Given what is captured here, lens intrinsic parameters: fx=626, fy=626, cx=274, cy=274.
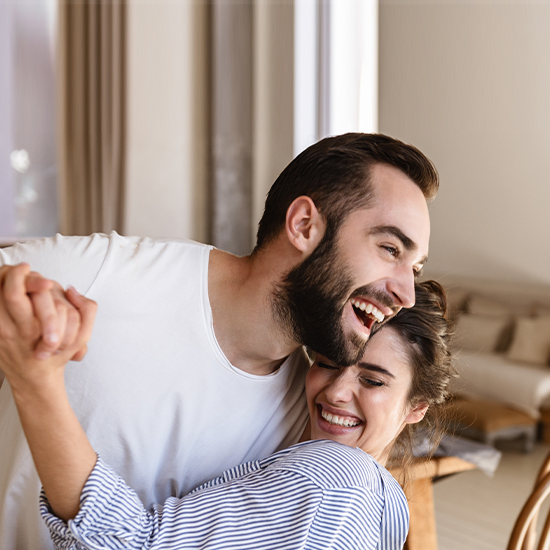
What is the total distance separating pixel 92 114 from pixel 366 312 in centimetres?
324

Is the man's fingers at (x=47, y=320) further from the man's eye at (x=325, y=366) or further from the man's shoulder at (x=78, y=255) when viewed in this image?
the man's eye at (x=325, y=366)

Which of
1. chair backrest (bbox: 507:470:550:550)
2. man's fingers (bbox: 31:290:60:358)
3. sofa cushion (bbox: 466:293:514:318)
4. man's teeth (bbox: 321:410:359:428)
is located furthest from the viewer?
sofa cushion (bbox: 466:293:514:318)

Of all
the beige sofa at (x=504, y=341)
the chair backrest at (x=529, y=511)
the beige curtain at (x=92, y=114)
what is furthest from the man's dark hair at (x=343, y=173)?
the beige curtain at (x=92, y=114)

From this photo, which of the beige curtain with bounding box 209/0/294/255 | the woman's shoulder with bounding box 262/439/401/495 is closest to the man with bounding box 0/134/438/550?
the woman's shoulder with bounding box 262/439/401/495

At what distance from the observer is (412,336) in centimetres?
123

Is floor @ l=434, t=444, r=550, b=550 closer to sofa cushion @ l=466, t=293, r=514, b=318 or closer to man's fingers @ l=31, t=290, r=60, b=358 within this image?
sofa cushion @ l=466, t=293, r=514, b=318

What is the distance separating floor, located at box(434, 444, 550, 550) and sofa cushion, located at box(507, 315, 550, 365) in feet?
1.41

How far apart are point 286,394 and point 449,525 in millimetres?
2015

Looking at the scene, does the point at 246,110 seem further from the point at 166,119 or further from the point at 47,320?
the point at 47,320

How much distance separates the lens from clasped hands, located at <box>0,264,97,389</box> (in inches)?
24.0

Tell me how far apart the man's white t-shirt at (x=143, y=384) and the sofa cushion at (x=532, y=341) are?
2.29 m

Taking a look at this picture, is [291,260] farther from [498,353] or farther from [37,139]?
[37,139]

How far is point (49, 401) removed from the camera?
0.66 meters

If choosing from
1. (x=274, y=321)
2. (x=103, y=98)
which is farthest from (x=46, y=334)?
(x=103, y=98)
